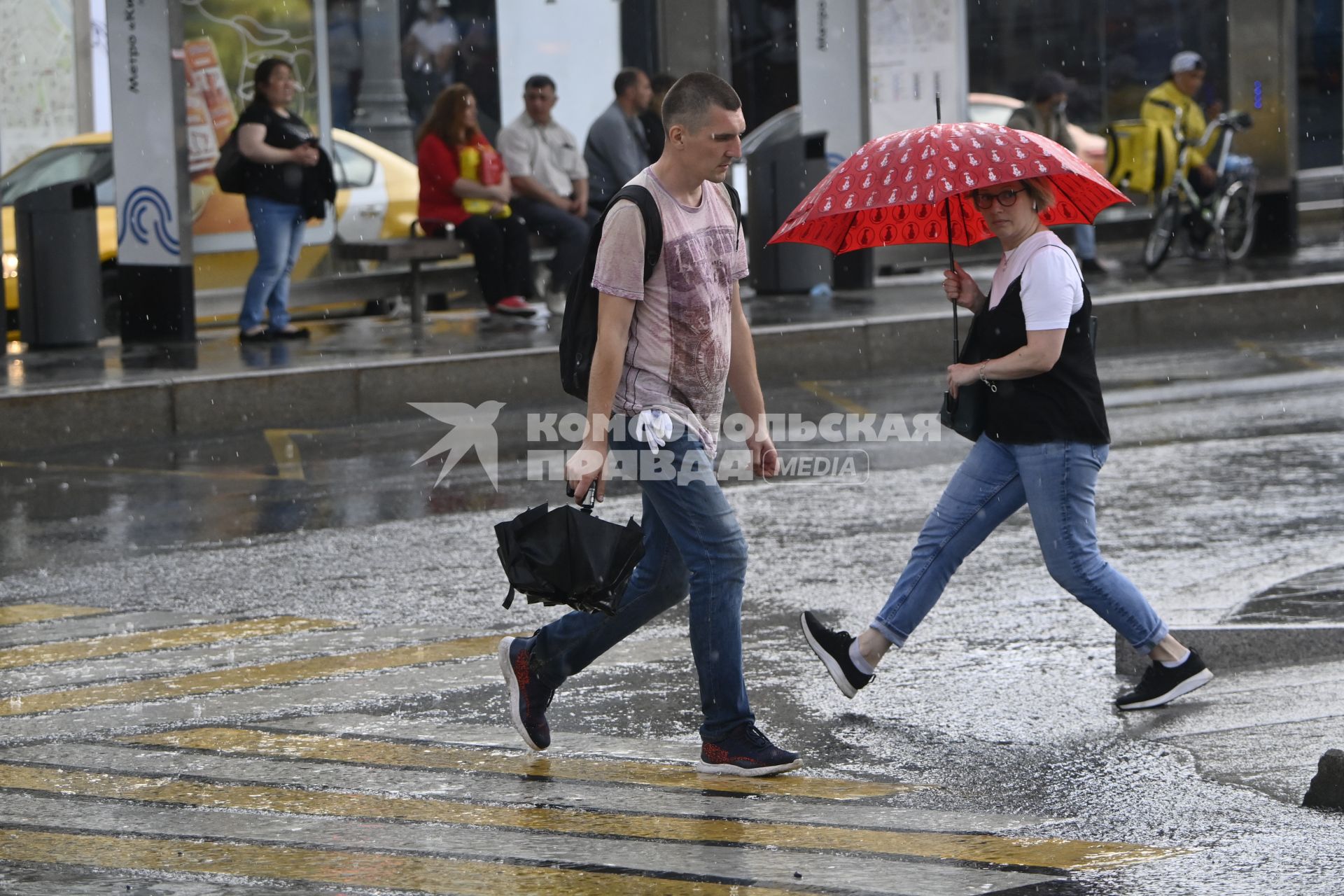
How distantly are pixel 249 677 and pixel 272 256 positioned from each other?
26.8 ft

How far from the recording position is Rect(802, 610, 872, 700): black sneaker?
592 cm

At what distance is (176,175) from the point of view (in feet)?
47.7

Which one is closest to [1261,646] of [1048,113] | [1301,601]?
[1301,601]

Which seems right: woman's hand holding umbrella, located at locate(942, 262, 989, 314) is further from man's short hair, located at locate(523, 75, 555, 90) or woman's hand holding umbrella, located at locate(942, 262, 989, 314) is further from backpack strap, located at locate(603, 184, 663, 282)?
man's short hair, located at locate(523, 75, 555, 90)

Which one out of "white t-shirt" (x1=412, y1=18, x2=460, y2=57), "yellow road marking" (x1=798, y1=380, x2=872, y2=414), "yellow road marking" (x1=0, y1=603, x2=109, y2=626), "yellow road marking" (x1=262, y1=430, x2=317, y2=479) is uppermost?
"white t-shirt" (x1=412, y1=18, x2=460, y2=57)

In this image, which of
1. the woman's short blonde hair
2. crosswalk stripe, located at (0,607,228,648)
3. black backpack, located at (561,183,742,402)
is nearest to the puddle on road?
the woman's short blonde hair

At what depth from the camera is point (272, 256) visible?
14.2 meters

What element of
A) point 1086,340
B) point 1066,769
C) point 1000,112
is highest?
point 1000,112

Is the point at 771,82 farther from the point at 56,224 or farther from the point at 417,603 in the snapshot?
the point at 417,603

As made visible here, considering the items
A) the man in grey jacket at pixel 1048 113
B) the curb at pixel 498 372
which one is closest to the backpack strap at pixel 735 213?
the curb at pixel 498 372

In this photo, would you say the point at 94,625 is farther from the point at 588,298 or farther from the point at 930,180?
the point at 930,180

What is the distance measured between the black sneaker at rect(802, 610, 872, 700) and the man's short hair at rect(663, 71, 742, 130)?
1.61 metres

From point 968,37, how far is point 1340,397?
14.3 metres

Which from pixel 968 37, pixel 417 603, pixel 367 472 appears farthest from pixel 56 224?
pixel 968 37
